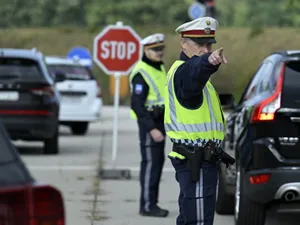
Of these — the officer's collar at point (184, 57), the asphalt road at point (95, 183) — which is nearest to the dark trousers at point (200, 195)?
the officer's collar at point (184, 57)

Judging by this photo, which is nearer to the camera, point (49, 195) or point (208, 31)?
point (49, 195)

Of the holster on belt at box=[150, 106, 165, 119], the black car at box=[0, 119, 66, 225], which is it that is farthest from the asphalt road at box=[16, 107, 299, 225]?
the black car at box=[0, 119, 66, 225]

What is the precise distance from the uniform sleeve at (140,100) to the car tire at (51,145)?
6.75m

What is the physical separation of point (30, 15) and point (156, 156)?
2160 inches

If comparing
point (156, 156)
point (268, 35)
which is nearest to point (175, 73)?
point (156, 156)

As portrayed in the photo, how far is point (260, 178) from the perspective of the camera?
26.9 feet

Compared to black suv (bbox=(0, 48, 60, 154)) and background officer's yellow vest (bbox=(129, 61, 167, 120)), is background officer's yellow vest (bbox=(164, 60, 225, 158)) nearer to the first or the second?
background officer's yellow vest (bbox=(129, 61, 167, 120))

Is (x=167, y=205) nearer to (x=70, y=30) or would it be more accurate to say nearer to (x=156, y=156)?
(x=156, y=156)

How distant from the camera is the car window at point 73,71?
22.4 m

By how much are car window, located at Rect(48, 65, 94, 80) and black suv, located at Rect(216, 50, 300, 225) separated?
13.7 m

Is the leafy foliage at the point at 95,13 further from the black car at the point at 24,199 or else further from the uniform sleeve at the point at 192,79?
the black car at the point at 24,199

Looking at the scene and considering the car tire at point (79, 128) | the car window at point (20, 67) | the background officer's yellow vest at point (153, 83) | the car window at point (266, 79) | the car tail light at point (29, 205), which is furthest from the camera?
the car tire at point (79, 128)

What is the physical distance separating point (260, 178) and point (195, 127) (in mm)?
1679

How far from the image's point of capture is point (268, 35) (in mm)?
42312
